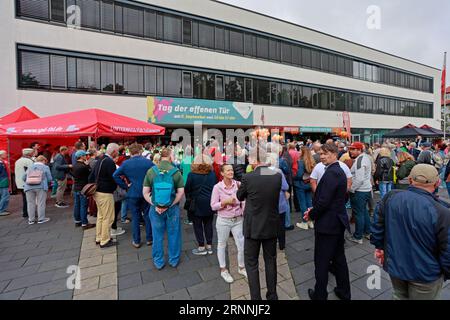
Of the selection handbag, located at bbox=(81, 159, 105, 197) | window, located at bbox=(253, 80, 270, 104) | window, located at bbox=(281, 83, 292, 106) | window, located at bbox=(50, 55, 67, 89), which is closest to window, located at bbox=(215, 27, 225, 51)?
window, located at bbox=(253, 80, 270, 104)

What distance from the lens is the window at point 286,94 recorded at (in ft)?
67.9

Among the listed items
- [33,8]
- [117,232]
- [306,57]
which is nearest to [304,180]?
[117,232]

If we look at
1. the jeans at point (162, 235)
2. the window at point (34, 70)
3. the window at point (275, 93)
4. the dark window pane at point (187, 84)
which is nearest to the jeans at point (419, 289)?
the jeans at point (162, 235)

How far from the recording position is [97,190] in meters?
4.36

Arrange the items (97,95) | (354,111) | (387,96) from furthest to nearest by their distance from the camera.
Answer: (387,96)
(354,111)
(97,95)

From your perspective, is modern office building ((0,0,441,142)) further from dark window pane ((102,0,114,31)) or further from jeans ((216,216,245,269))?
jeans ((216,216,245,269))

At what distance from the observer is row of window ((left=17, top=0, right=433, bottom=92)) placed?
1242 centimetres

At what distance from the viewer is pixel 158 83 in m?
15.2

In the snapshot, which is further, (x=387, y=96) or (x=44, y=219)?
(x=387, y=96)

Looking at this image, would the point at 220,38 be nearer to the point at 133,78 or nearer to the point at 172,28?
the point at 172,28

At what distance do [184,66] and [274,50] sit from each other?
9.29 m
